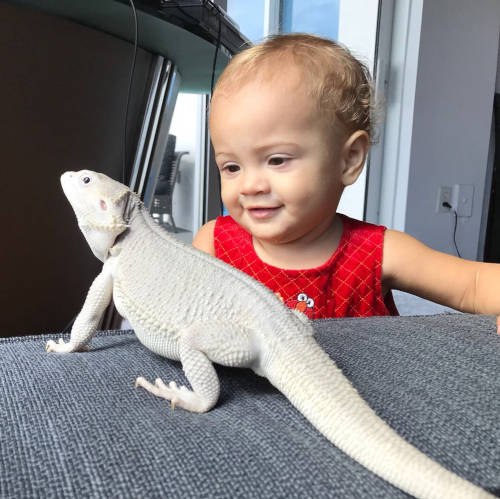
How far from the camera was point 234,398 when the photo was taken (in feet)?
1.62

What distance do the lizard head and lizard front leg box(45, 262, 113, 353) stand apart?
36 millimetres

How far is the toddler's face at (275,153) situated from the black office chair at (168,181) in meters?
1.72

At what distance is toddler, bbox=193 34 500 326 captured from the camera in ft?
2.76

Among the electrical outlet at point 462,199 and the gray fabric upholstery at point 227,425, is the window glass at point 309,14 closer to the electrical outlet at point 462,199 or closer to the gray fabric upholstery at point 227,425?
the electrical outlet at point 462,199

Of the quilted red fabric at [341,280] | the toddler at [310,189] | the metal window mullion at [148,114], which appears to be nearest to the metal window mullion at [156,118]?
the metal window mullion at [148,114]

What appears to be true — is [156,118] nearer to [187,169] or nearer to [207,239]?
[207,239]

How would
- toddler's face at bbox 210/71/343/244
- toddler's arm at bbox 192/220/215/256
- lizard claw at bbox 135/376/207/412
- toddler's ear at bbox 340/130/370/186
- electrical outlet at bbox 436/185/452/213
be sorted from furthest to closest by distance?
electrical outlet at bbox 436/185/452/213, toddler's arm at bbox 192/220/215/256, toddler's ear at bbox 340/130/370/186, toddler's face at bbox 210/71/343/244, lizard claw at bbox 135/376/207/412

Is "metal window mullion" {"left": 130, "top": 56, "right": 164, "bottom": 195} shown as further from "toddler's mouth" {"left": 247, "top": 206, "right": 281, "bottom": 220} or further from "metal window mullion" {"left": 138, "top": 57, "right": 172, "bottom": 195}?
"toddler's mouth" {"left": 247, "top": 206, "right": 281, "bottom": 220}

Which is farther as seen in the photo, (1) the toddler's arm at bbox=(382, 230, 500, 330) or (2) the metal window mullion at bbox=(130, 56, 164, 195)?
(2) the metal window mullion at bbox=(130, 56, 164, 195)

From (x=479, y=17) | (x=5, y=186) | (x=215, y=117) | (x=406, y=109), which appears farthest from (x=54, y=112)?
(x=479, y=17)

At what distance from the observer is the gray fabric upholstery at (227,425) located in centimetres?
34

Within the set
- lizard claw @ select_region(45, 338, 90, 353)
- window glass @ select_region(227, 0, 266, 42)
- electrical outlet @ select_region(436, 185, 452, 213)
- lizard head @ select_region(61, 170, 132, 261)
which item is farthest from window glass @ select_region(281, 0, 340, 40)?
lizard claw @ select_region(45, 338, 90, 353)

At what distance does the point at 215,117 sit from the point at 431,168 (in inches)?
85.9

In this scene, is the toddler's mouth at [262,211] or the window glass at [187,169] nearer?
the toddler's mouth at [262,211]
